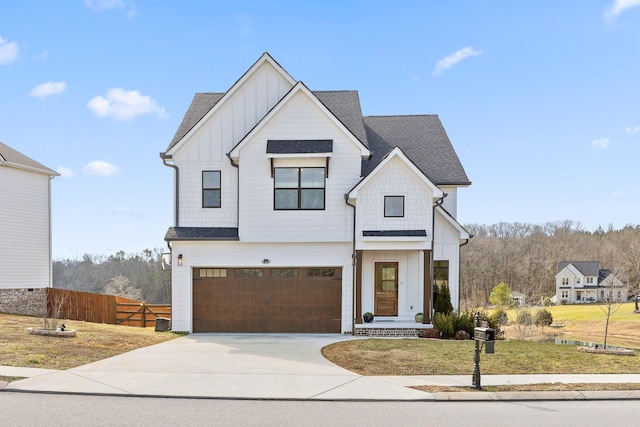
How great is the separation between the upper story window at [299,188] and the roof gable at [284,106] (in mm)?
1607

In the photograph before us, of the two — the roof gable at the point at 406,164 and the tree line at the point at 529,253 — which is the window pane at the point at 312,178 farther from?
the tree line at the point at 529,253

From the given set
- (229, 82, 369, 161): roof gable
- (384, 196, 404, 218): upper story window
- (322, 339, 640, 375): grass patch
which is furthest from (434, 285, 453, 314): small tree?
(229, 82, 369, 161): roof gable

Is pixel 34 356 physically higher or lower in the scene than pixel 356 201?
lower

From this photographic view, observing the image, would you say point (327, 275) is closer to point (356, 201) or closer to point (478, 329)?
point (356, 201)

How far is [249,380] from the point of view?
10.1m

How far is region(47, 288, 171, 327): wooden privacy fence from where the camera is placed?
22016 mm

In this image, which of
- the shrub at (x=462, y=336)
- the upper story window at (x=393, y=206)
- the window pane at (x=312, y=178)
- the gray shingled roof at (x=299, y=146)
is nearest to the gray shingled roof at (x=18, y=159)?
the gray shingled roof at (x=299, y=146)

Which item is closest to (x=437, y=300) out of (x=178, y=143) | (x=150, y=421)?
(x=178, y=143)

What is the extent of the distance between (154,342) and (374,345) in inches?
281

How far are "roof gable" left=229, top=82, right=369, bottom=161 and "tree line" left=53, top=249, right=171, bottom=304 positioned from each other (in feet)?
172

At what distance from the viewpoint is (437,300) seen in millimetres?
18562

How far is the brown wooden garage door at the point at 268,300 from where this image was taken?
18.4 m

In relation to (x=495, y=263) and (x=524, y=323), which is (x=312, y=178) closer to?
(x=524, y=323)

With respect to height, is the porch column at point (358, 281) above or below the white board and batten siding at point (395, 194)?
below
